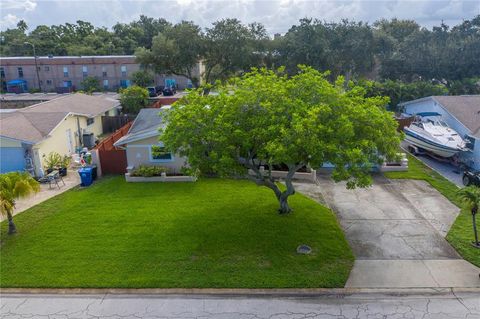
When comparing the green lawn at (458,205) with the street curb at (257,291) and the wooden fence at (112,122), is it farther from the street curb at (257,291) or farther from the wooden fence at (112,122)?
the wooden fence at (112,122)

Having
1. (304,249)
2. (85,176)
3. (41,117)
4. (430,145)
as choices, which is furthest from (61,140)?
(430,145)

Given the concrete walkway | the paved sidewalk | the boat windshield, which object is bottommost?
the paved sidewalk

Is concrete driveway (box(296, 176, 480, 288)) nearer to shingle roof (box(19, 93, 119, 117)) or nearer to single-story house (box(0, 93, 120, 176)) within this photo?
single-story house (box(0, 93, 120, 176))

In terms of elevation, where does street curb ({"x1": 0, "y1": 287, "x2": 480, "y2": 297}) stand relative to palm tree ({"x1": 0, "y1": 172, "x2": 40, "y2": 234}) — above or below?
below

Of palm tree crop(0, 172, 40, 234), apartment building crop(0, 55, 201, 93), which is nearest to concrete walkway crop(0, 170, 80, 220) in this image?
palm tree crop(0, 172, 40, 234)

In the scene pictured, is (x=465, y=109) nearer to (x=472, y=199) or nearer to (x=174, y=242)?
(x=472, y=199)

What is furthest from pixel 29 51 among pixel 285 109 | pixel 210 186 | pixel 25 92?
pixel 285 109

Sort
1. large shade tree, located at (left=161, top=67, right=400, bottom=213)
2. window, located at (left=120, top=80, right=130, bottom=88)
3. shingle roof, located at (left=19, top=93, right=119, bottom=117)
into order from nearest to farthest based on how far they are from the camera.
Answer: large shade tree, located at (left=161, top=67, right=400, bottom=213) → shingle roof, located at (left=19, top=93, right=119, bottom=117) → window, located at (left=120, top=80, right=130, bottom=88)

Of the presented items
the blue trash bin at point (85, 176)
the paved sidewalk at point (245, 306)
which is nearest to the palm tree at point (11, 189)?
the paved sidewalk at point (245, 306)
